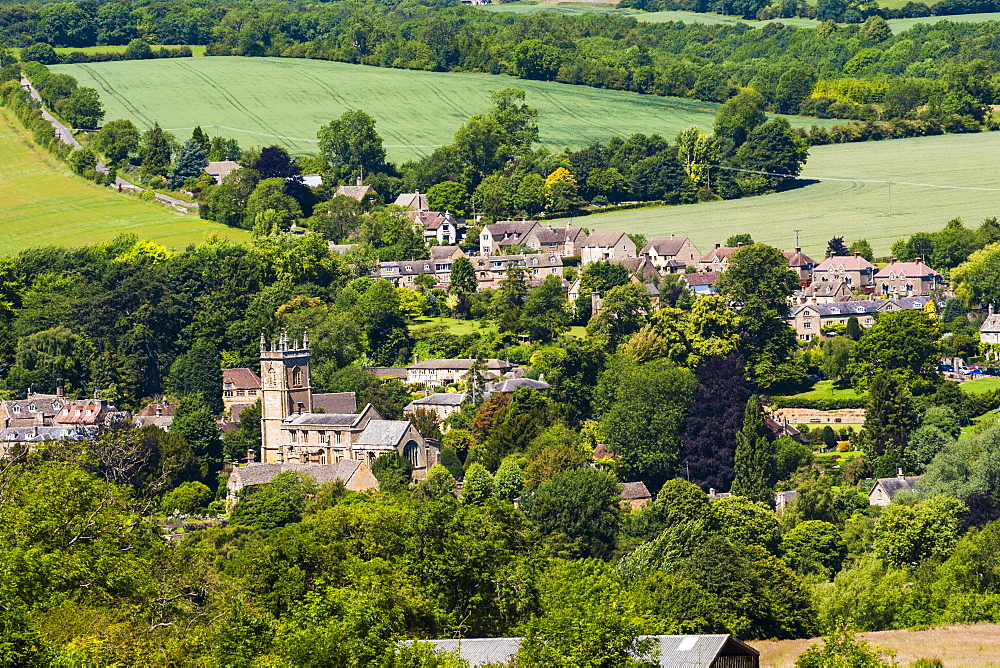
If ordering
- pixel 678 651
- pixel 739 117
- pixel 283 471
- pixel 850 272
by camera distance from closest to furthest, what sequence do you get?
pixel 678 651 < pixel 283 471 < pixel 850 272 < pixel 739 117

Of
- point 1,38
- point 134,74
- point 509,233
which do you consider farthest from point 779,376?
point 1,38

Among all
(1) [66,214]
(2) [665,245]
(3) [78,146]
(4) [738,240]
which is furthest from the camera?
(3) [78,146]

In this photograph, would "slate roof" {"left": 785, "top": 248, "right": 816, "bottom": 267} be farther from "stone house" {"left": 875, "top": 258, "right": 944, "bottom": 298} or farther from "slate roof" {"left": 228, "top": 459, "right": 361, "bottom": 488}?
"slate roof" {"left": 228, "top": 459, "right": 361, "bottom": 488}

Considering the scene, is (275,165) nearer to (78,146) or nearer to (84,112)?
(78,146)

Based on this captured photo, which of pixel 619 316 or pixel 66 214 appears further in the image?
pixel 66 214

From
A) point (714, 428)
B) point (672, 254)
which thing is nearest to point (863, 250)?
point (672, 254)
